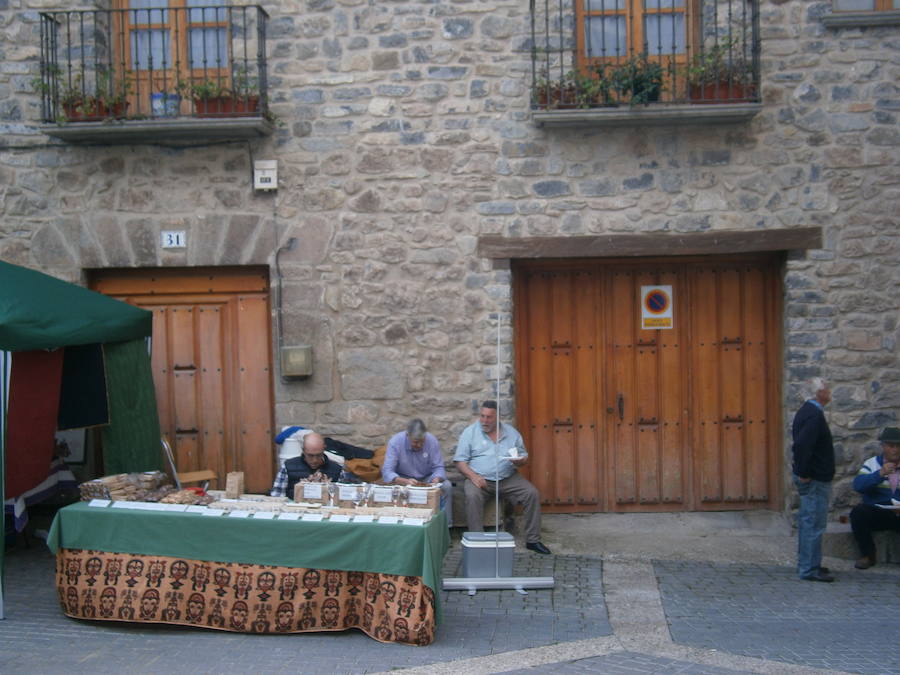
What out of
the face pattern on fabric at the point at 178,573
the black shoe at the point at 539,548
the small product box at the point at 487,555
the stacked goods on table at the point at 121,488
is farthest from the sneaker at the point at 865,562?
the stacked goods on table at the point at 121,488

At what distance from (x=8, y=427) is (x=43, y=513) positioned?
1.90m

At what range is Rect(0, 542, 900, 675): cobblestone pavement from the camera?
17.6 feet

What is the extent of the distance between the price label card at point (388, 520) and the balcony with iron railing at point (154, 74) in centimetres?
357

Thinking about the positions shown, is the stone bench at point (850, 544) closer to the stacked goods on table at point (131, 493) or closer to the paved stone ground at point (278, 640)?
the paved stone ground at point (278, 640)

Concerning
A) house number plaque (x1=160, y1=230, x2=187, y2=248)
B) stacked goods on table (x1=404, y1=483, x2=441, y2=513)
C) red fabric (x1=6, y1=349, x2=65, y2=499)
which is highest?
house number plaque (x1=160, y1=230, x2=187, y2=248)

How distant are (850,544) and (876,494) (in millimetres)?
498

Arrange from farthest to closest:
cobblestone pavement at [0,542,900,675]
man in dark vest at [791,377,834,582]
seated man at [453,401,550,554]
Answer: seated man at [453,401,550,554] < man in dark vest at [791,377,834,582] < cobblestone pavement at [0,542,900,675]

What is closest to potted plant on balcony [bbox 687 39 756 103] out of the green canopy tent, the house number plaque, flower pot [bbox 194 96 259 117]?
flower pot [bbox 194 96 259 117]

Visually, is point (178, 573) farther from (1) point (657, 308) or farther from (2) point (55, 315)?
(1) point (657, 308)

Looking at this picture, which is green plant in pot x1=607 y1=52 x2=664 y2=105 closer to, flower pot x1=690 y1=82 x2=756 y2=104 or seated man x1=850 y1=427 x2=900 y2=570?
flower pot x1=690 y1=82 x2=756 y2=104

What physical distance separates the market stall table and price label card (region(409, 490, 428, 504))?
1.11ft

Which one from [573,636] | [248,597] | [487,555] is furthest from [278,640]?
[573,636]

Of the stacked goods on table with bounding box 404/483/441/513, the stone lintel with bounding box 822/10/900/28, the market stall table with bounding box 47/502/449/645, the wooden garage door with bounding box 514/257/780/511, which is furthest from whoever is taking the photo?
the wooden garage door with bounding box 514/257/780/511

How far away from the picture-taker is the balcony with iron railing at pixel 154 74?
7.96 meters
